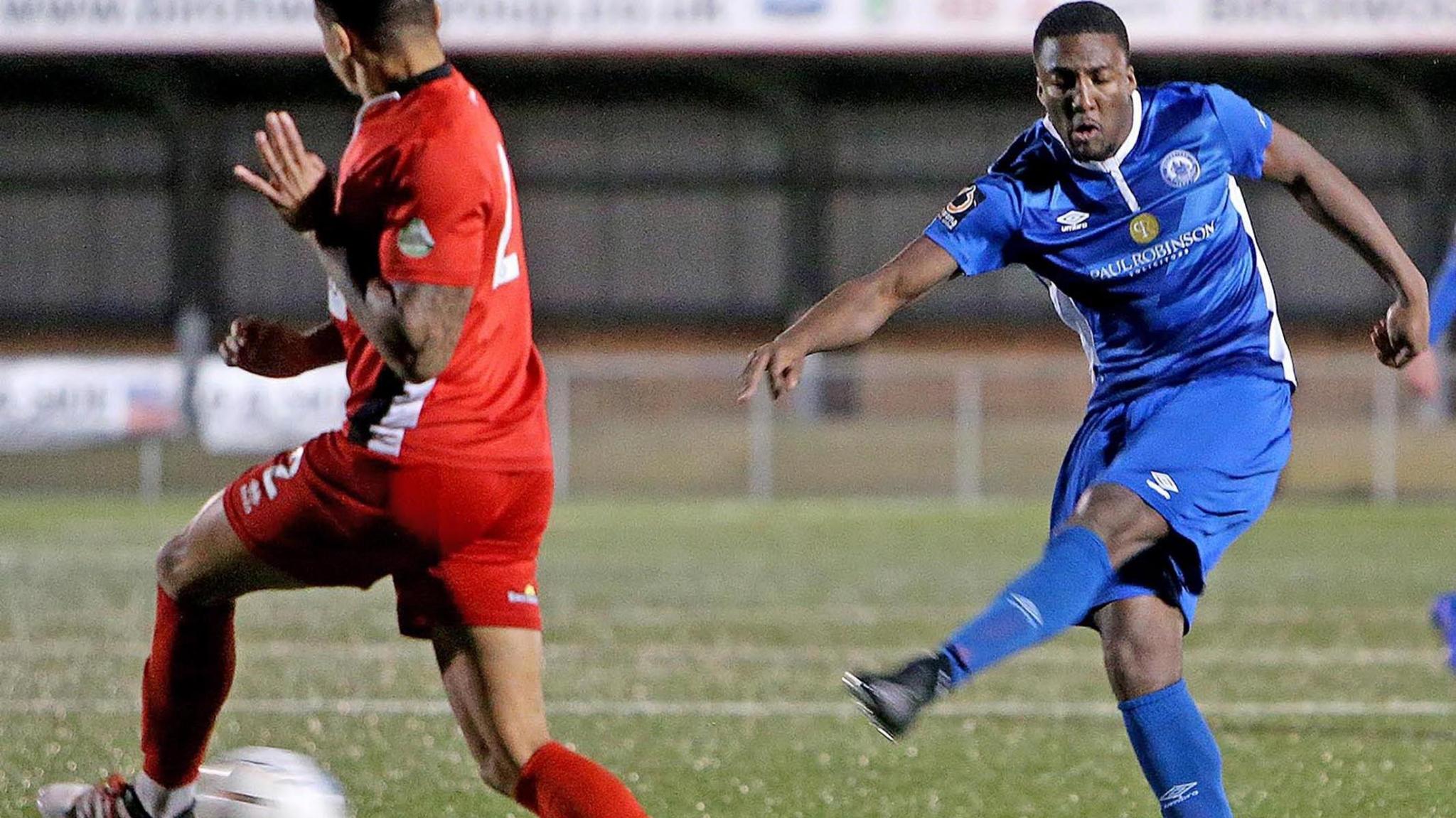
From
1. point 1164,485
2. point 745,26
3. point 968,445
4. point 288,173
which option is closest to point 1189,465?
point 1164,485

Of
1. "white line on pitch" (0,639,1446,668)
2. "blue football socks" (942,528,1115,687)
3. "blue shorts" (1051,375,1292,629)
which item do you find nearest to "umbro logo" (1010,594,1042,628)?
"blue football socks" (942,528,1115,687)

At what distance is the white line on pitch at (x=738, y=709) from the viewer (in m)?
7.25

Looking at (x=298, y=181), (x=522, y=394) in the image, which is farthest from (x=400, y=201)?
(x=522, y=394)

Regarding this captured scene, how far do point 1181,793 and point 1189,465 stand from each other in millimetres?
694

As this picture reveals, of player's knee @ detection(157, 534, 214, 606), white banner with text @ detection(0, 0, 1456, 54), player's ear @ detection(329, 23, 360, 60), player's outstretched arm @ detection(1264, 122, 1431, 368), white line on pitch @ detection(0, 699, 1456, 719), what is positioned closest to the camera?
player's ear @ detection(329, 23, 360, 60)

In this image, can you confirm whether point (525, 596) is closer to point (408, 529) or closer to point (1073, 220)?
point (408, 529)

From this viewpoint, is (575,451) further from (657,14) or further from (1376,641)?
(1376,641)

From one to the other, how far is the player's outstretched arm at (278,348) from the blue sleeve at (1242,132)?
1991 millimetres

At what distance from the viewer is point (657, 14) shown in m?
22.3

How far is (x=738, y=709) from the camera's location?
24.5ft

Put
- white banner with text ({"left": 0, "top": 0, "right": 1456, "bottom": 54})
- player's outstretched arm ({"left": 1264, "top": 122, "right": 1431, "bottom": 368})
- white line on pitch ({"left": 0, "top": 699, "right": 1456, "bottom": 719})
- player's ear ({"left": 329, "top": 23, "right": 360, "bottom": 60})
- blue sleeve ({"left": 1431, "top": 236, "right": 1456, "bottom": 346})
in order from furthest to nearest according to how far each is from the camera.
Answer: white banner with text ({"left": 0, "top": 0, "right": 1456, "bottom": 54}), white line on pitch ({"left": 0, "top": 699, "right": 1456, "bottom": 719}), blue sleeve ({"left": 1431, "top": 236, "right": 1456, "bottom": 346}), player's outstretched arm ({"left": 1264, "top": 122, "right": 1431, "bottom": 368}), player's ear ({"left": 329, "top": 23, "right": 360, "bottom": 60})

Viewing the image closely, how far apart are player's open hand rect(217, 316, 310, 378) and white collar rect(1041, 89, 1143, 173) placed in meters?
1.70

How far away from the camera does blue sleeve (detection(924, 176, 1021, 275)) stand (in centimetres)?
436

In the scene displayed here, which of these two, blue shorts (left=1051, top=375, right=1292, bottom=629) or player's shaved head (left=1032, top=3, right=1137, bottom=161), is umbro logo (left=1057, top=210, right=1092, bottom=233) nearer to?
player's shaved head (left=1032, top=3, right=1137, bottom=161)
